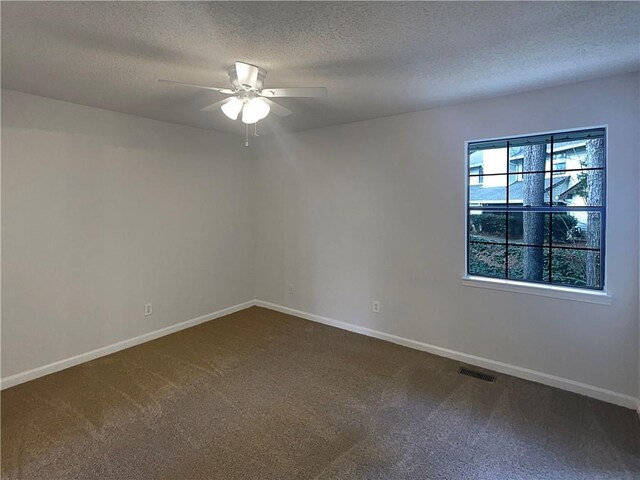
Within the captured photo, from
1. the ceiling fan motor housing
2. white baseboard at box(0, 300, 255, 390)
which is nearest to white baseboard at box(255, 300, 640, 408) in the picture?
white baseboard at box(0, 300, 255, 390)

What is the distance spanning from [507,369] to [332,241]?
2.12m

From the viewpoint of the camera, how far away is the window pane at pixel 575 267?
9.21ft

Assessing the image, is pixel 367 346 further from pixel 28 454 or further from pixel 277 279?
pixel 28 454

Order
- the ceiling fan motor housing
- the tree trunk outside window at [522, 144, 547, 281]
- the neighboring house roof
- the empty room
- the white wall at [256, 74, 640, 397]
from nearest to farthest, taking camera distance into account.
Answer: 1. the empty room
2. the ceiling fan motor housing
3. the white wall at [256, 74, 640, 397]
4. the neighboring house roof
5. the tree trunk outside window at [522, 144, 547, 281]

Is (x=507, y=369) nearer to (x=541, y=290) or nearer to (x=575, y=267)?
(x=541, y=290)

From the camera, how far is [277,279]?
4.71 meters

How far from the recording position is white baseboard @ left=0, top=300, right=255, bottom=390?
2.87m

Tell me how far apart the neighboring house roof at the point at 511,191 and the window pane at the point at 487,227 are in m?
0.13

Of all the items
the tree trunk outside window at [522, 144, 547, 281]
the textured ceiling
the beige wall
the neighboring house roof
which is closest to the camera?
the textured ceiling

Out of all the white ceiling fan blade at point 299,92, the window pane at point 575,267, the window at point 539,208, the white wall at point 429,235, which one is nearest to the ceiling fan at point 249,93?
the white ceiling fan blade at point 299,92

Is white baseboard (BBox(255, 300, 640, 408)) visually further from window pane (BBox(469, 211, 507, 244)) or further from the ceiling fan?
the ceiling fan

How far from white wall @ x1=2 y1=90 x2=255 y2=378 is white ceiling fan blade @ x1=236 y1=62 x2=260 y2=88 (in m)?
1.83

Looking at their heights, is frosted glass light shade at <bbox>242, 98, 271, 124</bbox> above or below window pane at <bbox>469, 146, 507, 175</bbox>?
above

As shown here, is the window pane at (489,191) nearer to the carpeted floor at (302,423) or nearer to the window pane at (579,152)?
the window pane at (579,152)
